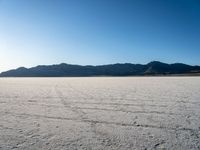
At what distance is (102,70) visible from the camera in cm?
11244

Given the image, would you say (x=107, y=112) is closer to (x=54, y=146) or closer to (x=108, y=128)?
(x=108, y=128)

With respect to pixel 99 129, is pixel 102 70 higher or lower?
higher

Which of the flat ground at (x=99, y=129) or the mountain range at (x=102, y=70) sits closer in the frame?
the flat ground at (x=99, y=129)

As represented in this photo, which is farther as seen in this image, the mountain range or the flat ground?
the mountain range

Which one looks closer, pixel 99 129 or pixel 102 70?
pixel 99 129

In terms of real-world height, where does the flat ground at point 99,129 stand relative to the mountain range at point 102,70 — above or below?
below

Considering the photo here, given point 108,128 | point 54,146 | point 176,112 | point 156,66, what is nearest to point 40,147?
point 54,146

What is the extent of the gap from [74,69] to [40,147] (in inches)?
4135

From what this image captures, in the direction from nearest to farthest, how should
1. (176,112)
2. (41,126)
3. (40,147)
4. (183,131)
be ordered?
(40,147)
(183,131)
(41,126)
(176,112)

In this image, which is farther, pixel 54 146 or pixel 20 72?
pixel 20 72

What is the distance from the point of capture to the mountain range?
9901 centimetres

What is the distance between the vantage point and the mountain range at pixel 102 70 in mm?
99006

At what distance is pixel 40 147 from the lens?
10.5 feet

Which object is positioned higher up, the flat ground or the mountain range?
the mountain range
